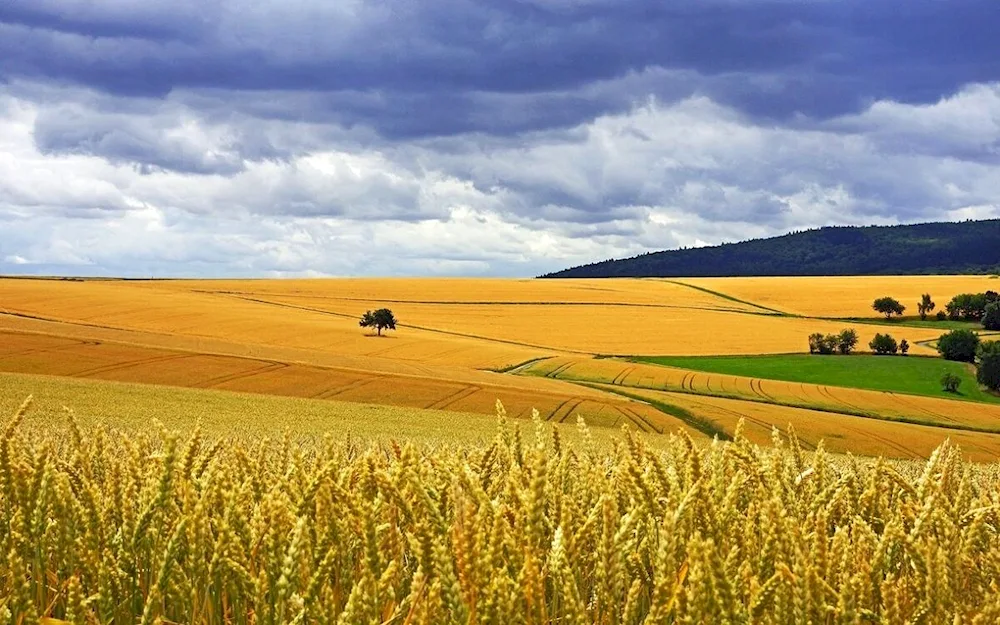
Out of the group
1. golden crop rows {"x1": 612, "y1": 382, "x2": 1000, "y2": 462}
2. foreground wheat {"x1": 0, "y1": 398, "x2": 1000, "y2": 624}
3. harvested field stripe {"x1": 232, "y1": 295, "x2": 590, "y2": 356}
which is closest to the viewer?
foreground wheat {"x1": 0, "y1": 398, "x2": 1000, "y2": 624}

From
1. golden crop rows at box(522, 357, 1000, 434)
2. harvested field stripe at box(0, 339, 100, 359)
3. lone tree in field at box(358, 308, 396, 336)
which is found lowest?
golden crop rows at box(522, 357, 1000, 434)

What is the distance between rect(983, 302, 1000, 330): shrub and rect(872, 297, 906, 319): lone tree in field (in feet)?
37.6

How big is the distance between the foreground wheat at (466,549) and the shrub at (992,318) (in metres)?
105

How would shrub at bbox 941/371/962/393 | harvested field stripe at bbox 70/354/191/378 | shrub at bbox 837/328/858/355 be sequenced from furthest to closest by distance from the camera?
shrub at bbox 837/328/858/355 → shrub at bbox 941/371/962/393 → harvested field stripe at bbox 70/354/191/378

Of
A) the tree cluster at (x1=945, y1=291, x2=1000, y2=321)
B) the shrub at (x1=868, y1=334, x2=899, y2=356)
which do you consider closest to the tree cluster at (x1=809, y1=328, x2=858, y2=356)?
the shrub at (x1=868, y1=334, x2=899, y2=356)

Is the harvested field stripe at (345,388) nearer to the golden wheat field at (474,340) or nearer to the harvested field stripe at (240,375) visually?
the golden wheat field at (474,340)

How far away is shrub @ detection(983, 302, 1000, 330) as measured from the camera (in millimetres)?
97312

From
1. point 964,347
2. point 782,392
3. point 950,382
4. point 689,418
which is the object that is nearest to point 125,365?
point 689,418

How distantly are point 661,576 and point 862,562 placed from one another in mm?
1438

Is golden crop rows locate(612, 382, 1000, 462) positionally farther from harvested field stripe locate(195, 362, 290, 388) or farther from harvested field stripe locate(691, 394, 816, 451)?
harvested field stripe locate(195, 362, 290, 388)

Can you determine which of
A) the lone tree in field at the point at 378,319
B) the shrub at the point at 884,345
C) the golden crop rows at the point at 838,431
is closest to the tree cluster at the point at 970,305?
the shrub at the point at 884,345

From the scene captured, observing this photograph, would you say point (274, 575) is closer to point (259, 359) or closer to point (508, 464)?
point (508, 464)

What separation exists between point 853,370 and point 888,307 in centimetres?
4162

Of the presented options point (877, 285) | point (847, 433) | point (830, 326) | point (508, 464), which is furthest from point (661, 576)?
point (877, 285)
